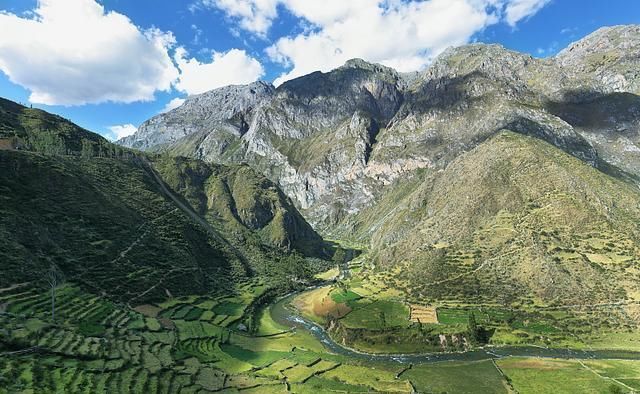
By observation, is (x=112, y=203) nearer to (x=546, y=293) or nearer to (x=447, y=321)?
(x=447, y=321)

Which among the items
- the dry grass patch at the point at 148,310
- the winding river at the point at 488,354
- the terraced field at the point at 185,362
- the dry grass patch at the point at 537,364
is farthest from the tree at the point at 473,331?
the dry grass patch at the point at 148,310

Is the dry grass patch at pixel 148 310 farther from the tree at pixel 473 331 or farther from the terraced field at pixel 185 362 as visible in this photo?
the tree at pixel 473 331

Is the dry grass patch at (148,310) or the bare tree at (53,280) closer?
the bare tree at (53,280)

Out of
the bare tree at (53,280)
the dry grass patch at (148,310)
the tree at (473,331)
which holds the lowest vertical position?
the tree at (473,331)

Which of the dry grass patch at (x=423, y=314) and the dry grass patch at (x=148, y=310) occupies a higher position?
the dry grass patch at (x=148, y=310)

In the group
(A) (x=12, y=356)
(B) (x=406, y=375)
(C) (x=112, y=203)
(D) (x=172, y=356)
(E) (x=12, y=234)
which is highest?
(C) (x=112, y=203)

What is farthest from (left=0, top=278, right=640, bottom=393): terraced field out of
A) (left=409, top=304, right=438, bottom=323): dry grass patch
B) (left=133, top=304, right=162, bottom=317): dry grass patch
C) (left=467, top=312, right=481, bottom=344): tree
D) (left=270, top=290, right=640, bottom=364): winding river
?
(left=467, top=312, right=481, bottom=344): tree

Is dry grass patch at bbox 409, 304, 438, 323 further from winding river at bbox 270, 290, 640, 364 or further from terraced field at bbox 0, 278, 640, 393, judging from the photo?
winding river at bbox 270, 290, 640, 364

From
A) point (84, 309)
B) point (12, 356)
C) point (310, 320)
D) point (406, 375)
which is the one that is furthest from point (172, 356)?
point (310, 320)

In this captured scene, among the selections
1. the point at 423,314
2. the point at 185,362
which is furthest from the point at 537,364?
the point at 185,362
